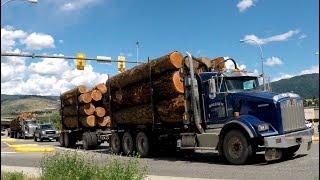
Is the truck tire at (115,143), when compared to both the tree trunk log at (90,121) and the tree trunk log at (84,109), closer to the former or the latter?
the tree trunk log at (90,121)

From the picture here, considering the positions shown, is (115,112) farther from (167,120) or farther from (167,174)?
(167,174)

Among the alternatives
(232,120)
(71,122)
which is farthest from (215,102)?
(71,122)

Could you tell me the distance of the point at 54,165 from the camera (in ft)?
33.9

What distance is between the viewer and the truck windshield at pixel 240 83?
16609 mm

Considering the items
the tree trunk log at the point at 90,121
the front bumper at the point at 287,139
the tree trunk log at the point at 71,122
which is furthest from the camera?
the tree trunk log at the point at 71,122

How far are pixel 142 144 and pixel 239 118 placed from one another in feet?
18.1

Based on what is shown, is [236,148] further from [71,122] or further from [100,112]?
[71,122]

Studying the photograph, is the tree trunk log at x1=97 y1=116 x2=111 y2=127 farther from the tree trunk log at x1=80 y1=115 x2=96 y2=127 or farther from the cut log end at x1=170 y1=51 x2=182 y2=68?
the cut log end at x1=170 y1=51 x2=182 y2=68

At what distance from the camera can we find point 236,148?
1548 centimetres

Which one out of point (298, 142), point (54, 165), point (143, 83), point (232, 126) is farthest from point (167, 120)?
point (54, 165)

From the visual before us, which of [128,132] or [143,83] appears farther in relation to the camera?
[128,132]

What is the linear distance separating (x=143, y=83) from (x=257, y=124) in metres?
5.86

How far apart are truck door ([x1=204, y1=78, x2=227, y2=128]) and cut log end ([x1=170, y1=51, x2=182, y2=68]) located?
1.23m

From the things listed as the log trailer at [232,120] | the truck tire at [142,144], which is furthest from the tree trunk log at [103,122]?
the log trailer at [232,120]
